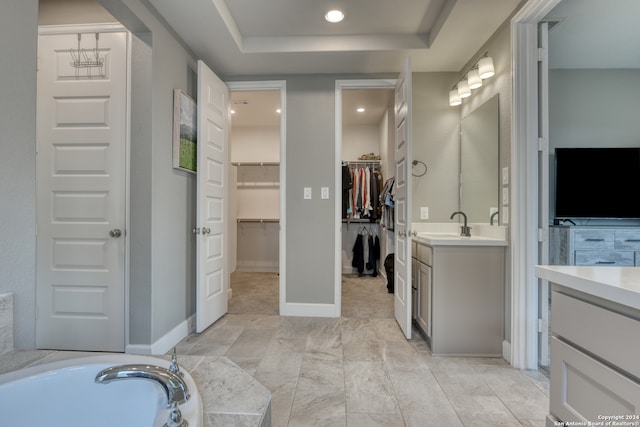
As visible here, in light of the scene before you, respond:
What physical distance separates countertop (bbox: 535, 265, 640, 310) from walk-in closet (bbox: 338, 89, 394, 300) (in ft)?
9.25

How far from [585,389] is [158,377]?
1.29m

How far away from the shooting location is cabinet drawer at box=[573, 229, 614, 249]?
2861 millimetres

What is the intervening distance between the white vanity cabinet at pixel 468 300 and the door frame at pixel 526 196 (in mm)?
144

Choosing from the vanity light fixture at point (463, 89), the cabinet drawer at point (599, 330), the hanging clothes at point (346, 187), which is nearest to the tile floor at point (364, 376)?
the cabinet drawer at point (599, 330)

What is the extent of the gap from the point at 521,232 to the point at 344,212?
2791mm

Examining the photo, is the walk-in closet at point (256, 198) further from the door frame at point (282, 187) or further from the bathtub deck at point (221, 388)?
the bathtub deck at point (221, 388)

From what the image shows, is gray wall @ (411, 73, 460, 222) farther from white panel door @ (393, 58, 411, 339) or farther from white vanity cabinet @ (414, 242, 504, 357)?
white vanity cabinet @ (414, 242, 504, 357)

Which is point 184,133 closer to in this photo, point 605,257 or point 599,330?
point 599,330

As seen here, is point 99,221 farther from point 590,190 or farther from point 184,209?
point 590,190

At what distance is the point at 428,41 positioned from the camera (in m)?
2.47

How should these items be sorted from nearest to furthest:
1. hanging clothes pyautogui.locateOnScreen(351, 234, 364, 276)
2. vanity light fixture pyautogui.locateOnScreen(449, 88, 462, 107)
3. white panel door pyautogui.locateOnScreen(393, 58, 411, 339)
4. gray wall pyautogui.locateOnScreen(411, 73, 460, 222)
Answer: white panel door pyautogui.locateOnScreen(393, 58, 411, 339), vanity light fixture pyautogui.locateOnScreen(449, 88, 462, 107), gray wall pyautogui.locateOnScreen(411, 73, 460, 222), hanging clothes pyautogui.locateOnScreen(351, 234, 364, 276)

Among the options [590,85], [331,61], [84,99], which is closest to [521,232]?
[331,61]

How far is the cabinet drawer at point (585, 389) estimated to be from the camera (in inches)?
30.9

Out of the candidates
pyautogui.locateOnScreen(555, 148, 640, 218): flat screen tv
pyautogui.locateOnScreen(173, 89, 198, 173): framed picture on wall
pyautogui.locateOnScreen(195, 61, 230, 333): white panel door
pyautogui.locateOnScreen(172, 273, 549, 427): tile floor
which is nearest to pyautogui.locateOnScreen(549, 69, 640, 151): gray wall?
pyautogui.locateOnScreen(555, 148, 640, 218): flat screen tv
